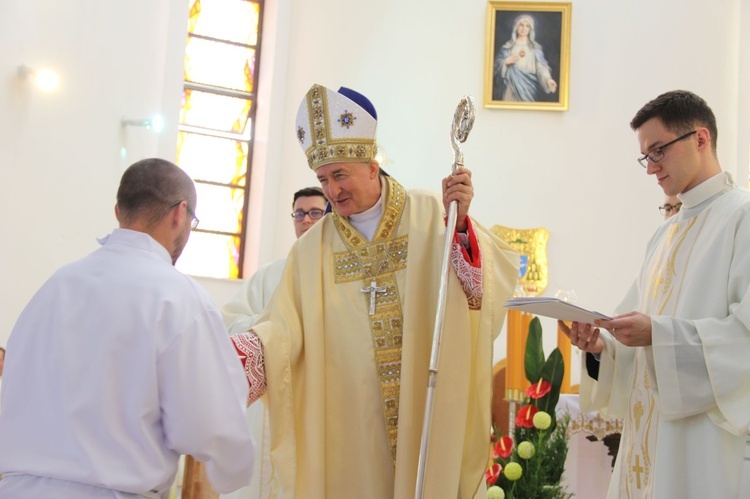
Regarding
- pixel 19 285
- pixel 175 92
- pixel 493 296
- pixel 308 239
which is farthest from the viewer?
pixel 175 92

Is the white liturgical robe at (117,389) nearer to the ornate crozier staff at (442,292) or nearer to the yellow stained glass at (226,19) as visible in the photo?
the ornate crozier staff at (442,292)

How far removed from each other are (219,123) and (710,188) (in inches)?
313

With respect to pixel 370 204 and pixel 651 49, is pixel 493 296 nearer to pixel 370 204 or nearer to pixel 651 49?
pixel 370 204

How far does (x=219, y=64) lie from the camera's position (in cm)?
1129

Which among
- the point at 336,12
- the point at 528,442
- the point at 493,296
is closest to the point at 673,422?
the point at 493,296

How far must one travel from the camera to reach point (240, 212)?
11.1 metres

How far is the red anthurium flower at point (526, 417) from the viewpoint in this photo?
512cm

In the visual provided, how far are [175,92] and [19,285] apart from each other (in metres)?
3.45

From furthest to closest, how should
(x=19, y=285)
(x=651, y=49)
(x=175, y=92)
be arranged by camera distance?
(x=651, y=49)
(x=175, y=92)
(x=19, y=285)

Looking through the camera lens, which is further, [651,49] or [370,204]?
[651,49]

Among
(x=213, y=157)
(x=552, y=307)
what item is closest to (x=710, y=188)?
(x=552, y=307)

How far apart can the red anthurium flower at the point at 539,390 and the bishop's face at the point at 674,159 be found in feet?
5.05

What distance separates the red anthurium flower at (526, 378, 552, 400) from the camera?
514cm

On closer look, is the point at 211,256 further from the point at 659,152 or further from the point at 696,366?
the point at 696,366
